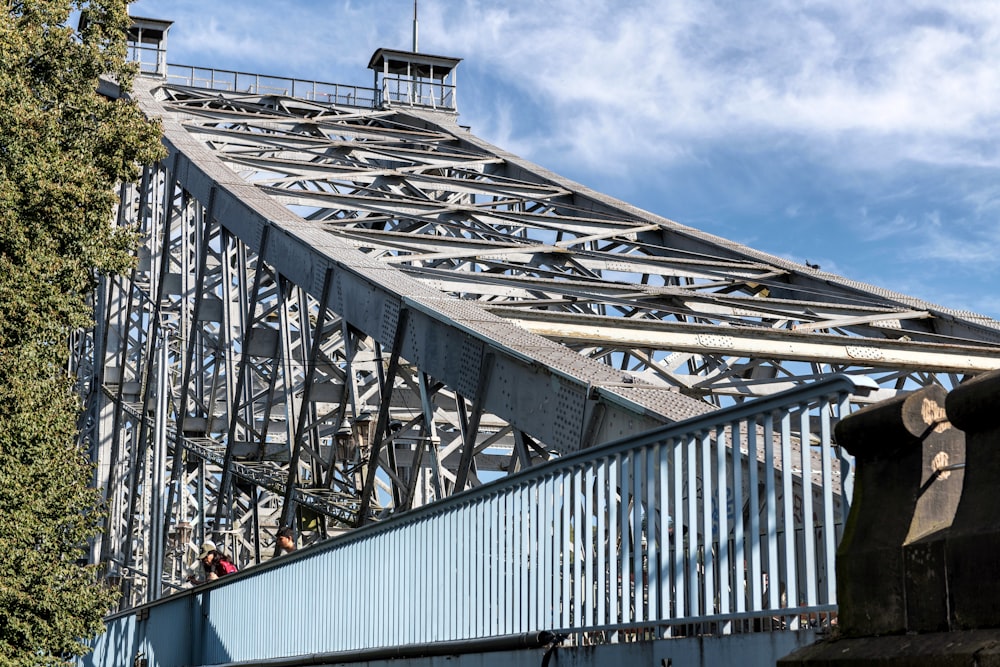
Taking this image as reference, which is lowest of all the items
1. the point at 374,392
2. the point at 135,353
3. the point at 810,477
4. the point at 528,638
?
the point at 528,638

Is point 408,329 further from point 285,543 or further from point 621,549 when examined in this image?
point 621,549

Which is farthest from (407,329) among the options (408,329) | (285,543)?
(285,543)

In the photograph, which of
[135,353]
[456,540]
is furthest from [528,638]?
[135,353]

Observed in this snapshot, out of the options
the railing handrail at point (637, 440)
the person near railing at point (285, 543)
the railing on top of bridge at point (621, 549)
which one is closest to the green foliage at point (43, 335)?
the person near railing at point (285, 543)

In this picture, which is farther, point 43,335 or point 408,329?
point 43,335

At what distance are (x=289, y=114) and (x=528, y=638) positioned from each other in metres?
34.9

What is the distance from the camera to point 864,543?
15.9 ft

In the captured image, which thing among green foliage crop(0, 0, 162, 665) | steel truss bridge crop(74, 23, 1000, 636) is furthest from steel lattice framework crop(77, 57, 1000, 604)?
green foliage crop(0, 0, 162, 665)

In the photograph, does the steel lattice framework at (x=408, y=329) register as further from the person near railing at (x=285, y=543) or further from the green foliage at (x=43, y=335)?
the green foliage at (x=43, y=335)

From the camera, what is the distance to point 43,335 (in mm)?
18734

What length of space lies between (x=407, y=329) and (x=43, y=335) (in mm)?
5903

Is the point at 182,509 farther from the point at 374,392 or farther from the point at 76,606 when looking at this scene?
the point at 76,606

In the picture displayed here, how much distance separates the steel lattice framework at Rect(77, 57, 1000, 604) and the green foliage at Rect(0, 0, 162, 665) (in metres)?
2.90

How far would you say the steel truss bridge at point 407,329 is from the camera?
14094mm
